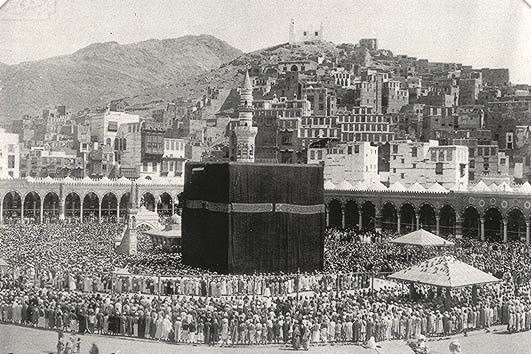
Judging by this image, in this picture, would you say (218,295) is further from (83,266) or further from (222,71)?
(222,71)

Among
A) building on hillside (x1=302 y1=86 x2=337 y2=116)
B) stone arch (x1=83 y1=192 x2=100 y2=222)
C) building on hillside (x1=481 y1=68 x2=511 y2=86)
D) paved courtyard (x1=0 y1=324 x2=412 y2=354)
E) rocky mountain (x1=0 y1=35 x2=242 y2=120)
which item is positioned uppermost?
rocky mountain (x1=0 y1=35 x2=242 y2=120)

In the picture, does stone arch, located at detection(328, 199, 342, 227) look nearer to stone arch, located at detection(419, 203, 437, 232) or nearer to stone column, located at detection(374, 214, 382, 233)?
stone column, located at detection(374, 214, 382, 233)

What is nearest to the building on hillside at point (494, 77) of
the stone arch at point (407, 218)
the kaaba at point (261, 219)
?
the stone arch at point (407, 218)

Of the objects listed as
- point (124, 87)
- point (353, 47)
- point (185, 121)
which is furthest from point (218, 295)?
point (124, 87)

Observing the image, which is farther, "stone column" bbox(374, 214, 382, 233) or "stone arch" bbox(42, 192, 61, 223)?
"stone arch" bbox(42, 192, 61, 223)

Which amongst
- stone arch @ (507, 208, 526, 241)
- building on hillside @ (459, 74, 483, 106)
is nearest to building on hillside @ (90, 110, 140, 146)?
building on hillside @ (459, 74, 483, 106)

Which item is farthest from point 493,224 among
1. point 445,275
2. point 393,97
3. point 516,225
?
point 393,97

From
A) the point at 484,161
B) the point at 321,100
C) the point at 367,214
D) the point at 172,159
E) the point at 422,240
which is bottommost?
the point at 367,214

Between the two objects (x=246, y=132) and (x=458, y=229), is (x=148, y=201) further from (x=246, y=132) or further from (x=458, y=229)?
(x=458, y=229)
